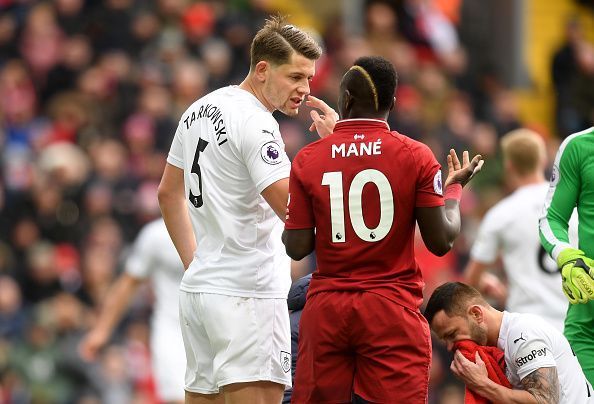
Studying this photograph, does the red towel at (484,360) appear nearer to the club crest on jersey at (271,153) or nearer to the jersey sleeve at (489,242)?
the club crest on jersey at (271,153)

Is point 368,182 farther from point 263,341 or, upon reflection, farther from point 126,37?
point 126,37

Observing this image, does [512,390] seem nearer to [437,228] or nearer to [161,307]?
[437,228]

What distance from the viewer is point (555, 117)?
65.1ft

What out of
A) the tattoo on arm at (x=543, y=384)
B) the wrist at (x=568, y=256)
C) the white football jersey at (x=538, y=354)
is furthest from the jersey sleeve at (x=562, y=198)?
the tattoo on arm at (x=543, y=384)

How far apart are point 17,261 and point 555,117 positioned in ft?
29.1

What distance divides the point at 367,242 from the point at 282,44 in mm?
1124

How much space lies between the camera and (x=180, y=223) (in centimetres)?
704

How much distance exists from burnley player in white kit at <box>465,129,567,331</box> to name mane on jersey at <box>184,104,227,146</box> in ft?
11.0

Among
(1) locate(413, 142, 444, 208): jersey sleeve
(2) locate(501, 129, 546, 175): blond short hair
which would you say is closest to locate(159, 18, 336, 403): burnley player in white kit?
(1) locate(413, 142, 444, 208): jersey sleeve

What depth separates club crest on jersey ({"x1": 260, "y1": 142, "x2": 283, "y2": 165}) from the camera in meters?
6.36

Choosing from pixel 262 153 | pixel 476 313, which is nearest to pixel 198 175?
pixel 262 153

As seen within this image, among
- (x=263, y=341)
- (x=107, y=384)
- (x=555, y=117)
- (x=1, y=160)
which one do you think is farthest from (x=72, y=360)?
(x=555, y=117)

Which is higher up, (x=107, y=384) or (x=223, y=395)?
(x=223, y=395)

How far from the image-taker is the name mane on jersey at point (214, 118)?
651 centimetres
